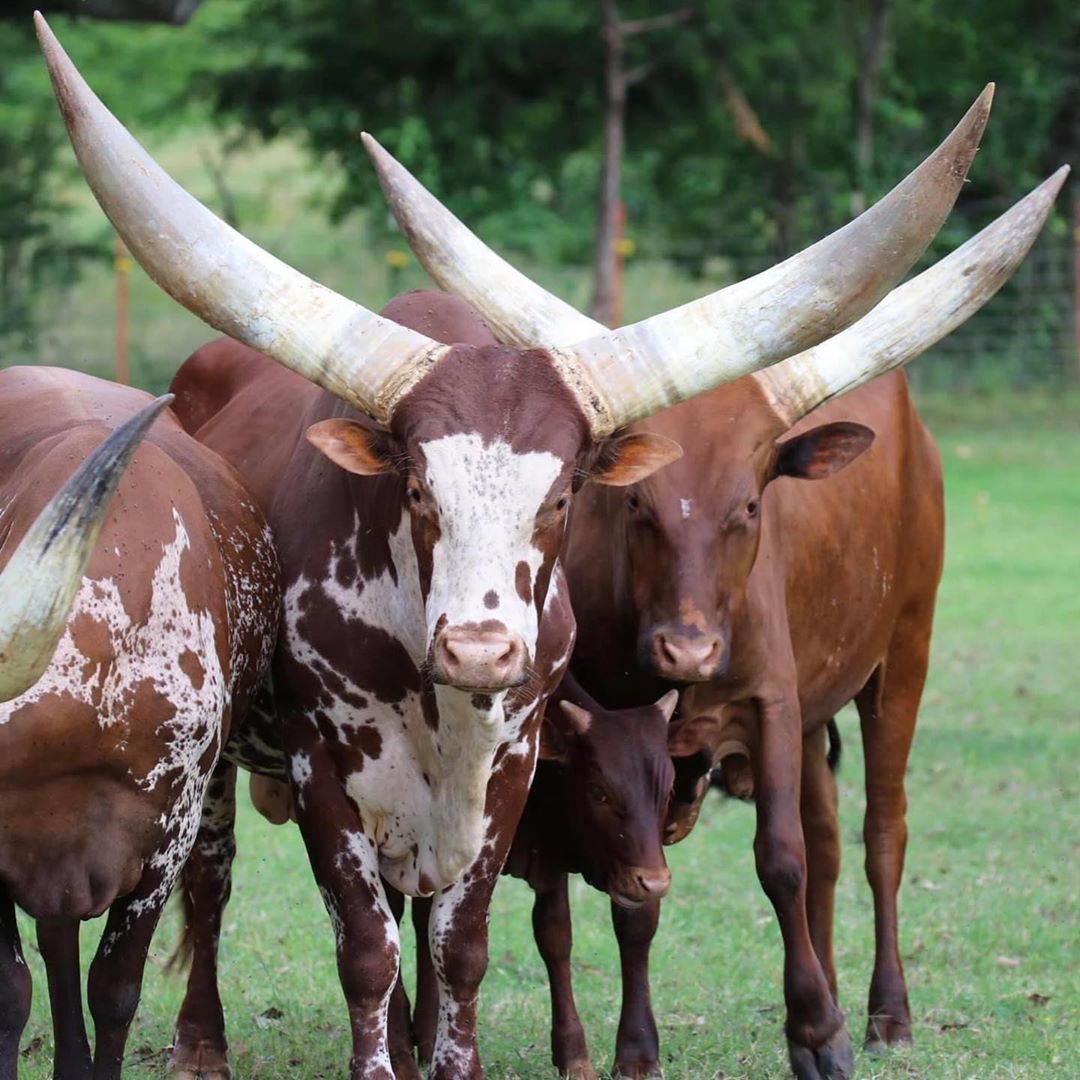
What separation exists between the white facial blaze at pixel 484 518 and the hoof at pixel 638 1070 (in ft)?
6.00

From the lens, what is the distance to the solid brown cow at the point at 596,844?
541 cm

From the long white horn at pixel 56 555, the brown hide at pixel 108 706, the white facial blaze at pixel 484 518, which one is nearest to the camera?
the long white horn at pixel 56 555

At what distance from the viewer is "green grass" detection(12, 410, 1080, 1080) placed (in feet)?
19.2

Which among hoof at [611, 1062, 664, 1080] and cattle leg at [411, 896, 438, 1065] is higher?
cattle leg at [411, 896, 438, 1065]

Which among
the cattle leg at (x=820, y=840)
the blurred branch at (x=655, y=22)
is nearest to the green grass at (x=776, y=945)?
the cattle leg at (x=820, y=840)

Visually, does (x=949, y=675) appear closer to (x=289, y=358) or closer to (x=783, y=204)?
(x=289, y=358)

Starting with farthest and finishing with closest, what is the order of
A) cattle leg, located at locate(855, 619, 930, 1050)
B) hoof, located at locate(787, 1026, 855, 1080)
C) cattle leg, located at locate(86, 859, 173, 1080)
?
1. cattle leg, located at locate(855, 619, 930, 1050)
2. hoof, located at locate(787, 1026, 855, 1080)
3. cattle leg, located at locate(86, 859, 173, 1080)

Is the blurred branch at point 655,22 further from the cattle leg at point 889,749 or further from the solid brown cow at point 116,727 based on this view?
the solid brown cow at point 116,727

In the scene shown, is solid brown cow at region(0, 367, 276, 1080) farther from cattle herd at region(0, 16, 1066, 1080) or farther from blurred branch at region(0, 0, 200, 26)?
blurred branch at region(0, 0, 200, 26)

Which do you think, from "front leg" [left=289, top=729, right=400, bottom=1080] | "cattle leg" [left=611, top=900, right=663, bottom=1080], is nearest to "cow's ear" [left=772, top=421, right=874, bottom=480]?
"cattle leg" [left=611, top=900, right=663, bottom=1080]

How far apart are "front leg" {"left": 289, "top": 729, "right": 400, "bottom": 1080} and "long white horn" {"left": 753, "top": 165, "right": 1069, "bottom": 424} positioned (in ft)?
5.21

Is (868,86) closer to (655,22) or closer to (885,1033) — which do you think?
(655,22)

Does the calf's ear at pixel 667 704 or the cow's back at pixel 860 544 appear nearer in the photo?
the calf's ear at pixel 667 704

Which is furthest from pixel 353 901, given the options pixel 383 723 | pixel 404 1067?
pixel 404 1067
